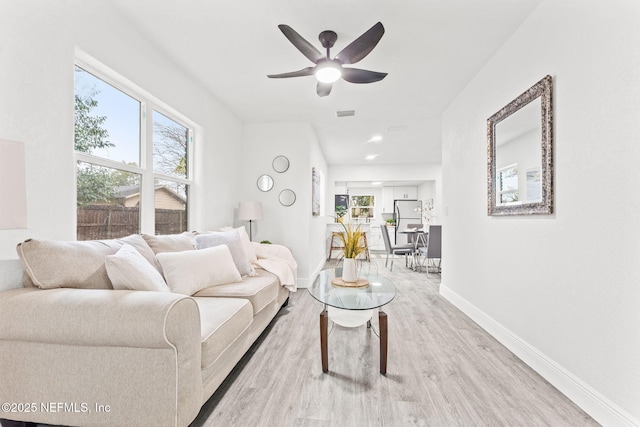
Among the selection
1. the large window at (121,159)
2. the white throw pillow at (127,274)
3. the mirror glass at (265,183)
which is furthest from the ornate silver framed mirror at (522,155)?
the large window at (121,159)

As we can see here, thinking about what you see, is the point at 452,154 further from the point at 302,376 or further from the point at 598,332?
the point at 302,376

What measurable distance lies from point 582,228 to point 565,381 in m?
0.94

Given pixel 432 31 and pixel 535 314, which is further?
pixel 432 31

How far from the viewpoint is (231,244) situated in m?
2.75

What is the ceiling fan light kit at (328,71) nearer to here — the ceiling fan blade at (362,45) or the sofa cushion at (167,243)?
the ceiling fan blade at (362,45)

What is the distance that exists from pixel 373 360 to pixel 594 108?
2.09 metres

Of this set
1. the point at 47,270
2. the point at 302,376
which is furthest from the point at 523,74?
the point at 47,270

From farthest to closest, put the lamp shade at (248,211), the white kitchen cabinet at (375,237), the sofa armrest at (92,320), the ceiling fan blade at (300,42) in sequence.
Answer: the white kitchen cabinet at (375,237) < the lamp shade at (248,211) < the ceiling fan blade at (300,42) < the sofa armrest at (92,320)

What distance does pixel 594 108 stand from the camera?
1.60 meters

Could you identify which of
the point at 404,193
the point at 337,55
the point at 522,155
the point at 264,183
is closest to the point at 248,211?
the point at 264,183

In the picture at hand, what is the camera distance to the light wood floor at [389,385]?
60.9 inches

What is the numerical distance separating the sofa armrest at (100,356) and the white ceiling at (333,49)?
205 cm

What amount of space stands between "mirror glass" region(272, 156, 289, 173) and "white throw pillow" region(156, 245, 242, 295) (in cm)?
227

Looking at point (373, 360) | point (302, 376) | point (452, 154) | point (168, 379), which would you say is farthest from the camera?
point (452, 154)
